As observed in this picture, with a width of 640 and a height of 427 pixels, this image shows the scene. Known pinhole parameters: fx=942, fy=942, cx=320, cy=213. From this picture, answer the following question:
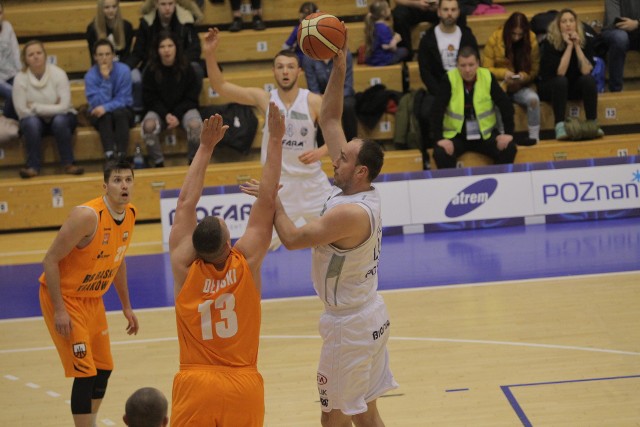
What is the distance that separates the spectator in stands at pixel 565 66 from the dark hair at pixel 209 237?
31.7ft

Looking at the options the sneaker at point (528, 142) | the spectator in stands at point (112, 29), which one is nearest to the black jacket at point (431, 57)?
the sneaker at point (528, 142)

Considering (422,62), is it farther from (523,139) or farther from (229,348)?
(229,348)

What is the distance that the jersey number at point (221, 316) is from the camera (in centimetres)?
446

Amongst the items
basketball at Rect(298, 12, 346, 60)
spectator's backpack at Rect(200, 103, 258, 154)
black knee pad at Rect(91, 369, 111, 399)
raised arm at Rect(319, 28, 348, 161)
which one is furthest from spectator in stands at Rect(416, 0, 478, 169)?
black knee pad at Rect(91, 369, 111, 399)

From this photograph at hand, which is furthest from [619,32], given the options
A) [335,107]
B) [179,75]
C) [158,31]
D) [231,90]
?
[335,107]

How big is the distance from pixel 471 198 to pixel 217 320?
25.8ft

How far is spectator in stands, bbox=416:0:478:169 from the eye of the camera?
1317 centimetres

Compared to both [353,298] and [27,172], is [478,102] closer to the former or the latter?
[27,172]

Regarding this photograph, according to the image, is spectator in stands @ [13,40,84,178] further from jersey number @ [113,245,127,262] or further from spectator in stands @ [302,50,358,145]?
jersey number @ [113,245,127,262]

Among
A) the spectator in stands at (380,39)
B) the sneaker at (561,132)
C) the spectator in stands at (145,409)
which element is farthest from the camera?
the spectator in stands at (380,39)

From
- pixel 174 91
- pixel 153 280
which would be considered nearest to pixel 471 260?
pixel 153 280

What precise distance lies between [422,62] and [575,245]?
380 cm

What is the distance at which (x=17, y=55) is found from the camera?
13625mm

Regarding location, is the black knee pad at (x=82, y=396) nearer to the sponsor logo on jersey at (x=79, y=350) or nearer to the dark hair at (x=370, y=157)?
the sponsor logo on jersey at (x=79, y=350)
